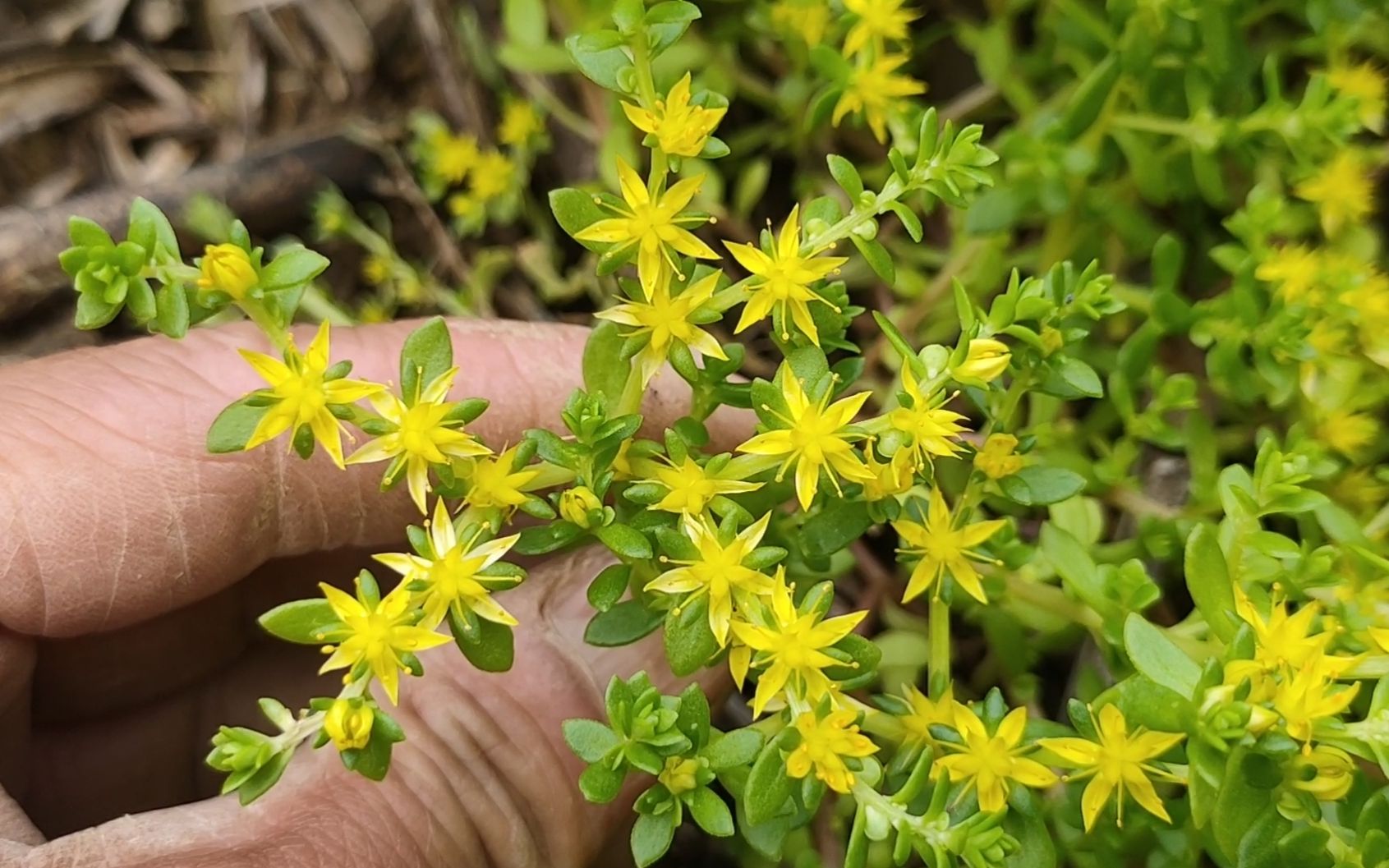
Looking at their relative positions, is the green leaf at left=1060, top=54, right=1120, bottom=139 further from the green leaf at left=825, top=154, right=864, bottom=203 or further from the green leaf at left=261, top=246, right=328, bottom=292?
the green leaf at left=261, top=246, right=328, bottom=292

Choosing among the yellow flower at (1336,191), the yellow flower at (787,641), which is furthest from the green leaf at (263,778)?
the yellow flower at (1336,191)

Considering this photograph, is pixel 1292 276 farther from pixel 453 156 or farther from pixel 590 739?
pixel 453 156

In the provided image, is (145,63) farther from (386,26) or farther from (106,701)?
(106,701)

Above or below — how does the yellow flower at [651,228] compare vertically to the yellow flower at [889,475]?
above

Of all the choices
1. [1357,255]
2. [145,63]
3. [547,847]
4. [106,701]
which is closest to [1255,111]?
[1357,255]

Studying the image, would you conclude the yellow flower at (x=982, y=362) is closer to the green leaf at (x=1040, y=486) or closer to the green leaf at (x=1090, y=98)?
the green leaf at (x=1040, y=486)

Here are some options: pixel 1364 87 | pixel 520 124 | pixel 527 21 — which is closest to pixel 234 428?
pixel 527 21

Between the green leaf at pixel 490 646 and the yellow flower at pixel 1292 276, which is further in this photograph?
the yellow flower at pixel 1292 276
